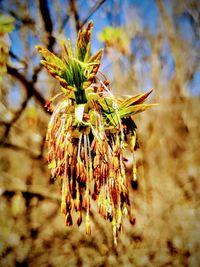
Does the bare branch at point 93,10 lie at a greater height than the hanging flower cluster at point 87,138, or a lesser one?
greater

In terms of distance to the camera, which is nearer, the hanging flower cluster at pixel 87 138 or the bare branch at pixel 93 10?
the hanging flower cluster at pixel 87 138

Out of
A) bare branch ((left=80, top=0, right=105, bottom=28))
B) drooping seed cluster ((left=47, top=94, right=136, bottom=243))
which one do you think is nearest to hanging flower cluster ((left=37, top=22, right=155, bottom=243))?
drooping seed cluster ((left=47, top=94, right=136, bottom=243))

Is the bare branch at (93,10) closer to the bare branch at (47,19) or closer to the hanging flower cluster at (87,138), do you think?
the bare branch at (47,19)

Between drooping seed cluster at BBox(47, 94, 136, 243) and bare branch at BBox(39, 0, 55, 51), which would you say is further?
bare branch at BBox(39, 0, 55, 51)

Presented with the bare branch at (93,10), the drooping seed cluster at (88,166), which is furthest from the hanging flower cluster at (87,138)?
the bare branch at (93,10)

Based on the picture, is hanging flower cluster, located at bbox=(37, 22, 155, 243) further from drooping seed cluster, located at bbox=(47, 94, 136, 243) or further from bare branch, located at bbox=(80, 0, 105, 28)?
bare branch, located at bbox=(80, 0, 105, 28)

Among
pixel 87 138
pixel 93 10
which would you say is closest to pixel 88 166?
pixel 87 138

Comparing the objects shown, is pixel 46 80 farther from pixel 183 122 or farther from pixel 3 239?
pixel 183 122

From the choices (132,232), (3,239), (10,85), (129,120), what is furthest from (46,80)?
(132,232)

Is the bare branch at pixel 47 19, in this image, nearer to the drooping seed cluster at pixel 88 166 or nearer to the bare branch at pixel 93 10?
the bare branch at pixel 93 10
